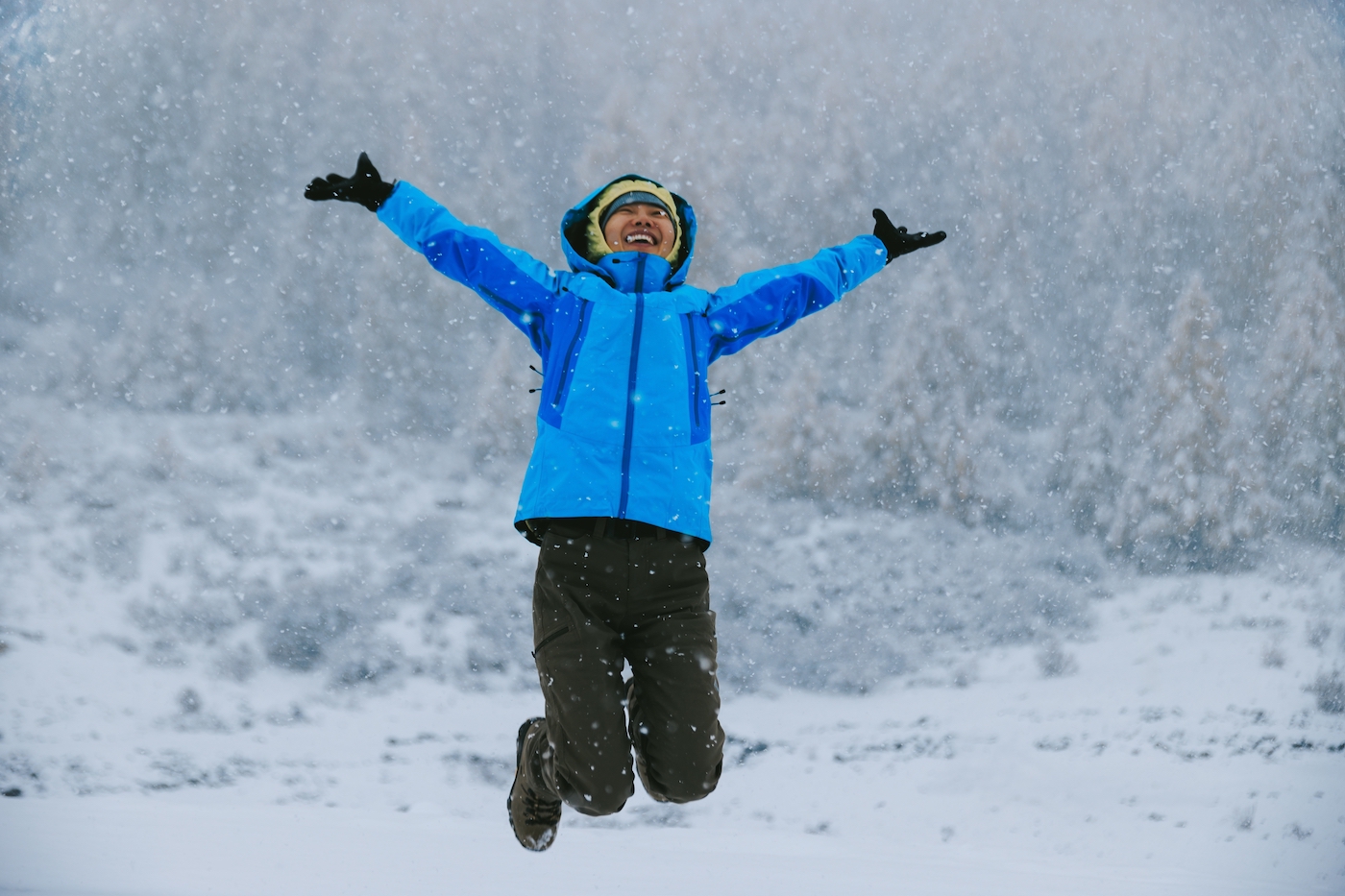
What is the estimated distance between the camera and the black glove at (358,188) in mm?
2357

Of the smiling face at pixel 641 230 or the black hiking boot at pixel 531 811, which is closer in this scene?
the smiling face at pixel 641 230

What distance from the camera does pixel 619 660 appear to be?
2453 millimetres

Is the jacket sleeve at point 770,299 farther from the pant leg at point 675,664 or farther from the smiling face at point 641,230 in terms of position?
the pant leg at point 675,664

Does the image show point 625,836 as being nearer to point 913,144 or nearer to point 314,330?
point 314,330

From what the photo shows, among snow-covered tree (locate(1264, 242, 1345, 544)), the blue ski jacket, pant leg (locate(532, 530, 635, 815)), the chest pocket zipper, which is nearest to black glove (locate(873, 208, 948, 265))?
the blue ski jacket

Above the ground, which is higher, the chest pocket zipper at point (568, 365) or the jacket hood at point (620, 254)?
the jacket hood at point (620, 254)

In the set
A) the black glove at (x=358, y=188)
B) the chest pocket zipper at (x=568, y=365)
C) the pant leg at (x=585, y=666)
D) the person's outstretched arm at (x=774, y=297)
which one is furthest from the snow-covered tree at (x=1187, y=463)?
the black glove at (x=358, y=188)

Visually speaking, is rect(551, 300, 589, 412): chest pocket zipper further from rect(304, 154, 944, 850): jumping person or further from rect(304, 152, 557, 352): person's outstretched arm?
rect(304, 152, 557, 352): person's outstretched arm

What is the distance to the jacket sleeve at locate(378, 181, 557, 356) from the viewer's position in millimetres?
2396

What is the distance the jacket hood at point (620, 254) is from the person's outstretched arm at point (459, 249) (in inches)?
7.0

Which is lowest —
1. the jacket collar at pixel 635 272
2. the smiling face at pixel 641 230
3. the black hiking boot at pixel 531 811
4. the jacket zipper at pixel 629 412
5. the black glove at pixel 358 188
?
the black hiking boot at pixel 531 811

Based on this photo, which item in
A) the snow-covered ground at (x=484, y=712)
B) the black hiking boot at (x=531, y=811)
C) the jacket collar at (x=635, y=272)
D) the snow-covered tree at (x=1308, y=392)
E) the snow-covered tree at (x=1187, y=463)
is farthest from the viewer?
the snow-covered tree at (x=1308, y=392)

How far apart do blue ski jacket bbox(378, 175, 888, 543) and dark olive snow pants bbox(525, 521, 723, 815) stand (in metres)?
0.12

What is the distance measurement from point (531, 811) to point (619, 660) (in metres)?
0.72
